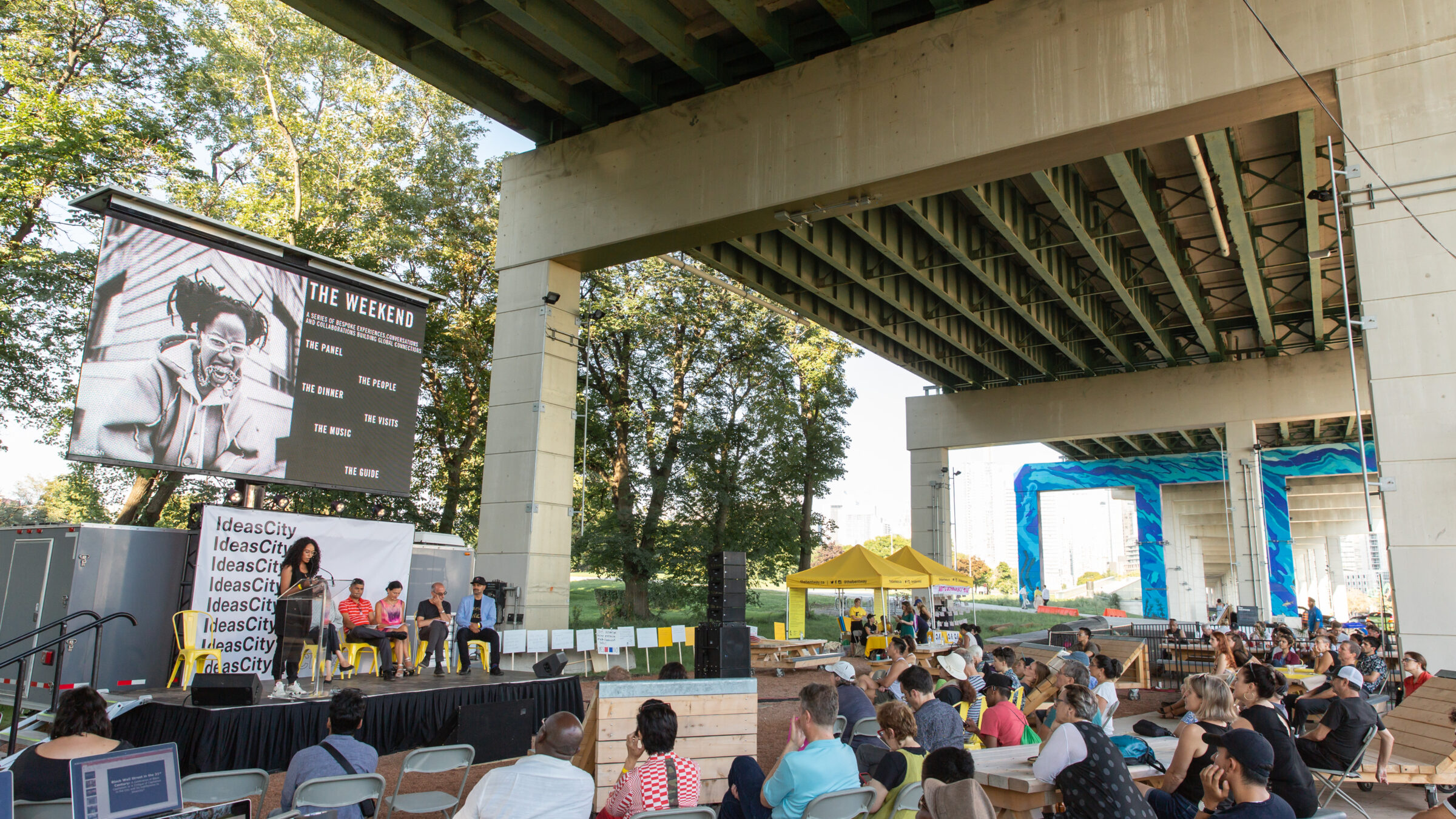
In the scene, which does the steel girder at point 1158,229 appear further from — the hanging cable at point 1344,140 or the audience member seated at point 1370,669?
the audience member seated at point 1370,669

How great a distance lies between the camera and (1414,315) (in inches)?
360

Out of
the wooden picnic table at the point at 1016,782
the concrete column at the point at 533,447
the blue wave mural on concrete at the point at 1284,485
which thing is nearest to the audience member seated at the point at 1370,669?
the wooden picnic table at the point at 1016,782

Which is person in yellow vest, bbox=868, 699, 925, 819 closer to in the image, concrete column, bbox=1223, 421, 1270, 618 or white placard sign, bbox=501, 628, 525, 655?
white placard sign, bbox=501, 628, 525, 655

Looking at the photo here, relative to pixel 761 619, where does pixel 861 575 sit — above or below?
above

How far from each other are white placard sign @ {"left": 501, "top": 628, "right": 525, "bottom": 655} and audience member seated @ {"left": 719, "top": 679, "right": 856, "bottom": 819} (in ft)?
28.6

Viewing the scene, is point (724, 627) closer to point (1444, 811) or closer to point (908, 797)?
point (908, 797)

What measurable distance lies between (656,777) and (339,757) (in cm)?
193

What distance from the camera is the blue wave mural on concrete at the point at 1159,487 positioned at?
32781mm

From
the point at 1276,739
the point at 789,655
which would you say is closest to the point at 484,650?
the point at 789,655

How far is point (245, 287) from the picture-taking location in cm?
1052

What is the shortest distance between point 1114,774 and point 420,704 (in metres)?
7.06

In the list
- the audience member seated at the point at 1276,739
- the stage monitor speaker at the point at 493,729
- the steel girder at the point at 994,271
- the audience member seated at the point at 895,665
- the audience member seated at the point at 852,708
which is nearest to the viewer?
the audience member seated at the point at 1276,739

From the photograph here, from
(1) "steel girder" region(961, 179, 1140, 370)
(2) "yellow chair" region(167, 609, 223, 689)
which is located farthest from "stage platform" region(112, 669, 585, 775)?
(1) "steel girder" region(961, 179, 1140, 370)

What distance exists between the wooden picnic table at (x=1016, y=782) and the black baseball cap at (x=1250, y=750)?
106 cm
